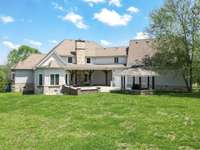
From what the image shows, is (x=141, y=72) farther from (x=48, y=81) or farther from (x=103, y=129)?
(x=103, y=129)

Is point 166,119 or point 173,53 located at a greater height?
point 173,53

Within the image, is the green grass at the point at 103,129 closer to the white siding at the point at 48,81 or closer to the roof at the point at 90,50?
the white siding at the point at 48,81

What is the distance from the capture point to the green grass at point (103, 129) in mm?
9383

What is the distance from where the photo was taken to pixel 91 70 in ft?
119

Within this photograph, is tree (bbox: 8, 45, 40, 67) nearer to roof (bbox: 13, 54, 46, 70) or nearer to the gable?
roof (bbox: 13, 54, 46, 70)

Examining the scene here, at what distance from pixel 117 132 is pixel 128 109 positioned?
580 cm

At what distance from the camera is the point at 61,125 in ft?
41.7

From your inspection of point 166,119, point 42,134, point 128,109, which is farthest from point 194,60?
point 42,134

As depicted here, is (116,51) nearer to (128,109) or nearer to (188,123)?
(128,109)

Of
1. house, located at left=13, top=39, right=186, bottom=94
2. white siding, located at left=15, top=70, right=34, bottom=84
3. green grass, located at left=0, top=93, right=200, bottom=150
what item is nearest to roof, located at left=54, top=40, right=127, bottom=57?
house, located at left=13, top=39, right=186, bottom=94

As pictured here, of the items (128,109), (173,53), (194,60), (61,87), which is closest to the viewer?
(128,109)

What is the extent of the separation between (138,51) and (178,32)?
9965 mm

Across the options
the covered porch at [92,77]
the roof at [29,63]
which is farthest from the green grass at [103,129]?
the covered porch at [92,77]

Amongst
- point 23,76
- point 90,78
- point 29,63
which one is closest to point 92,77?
point 90,78
